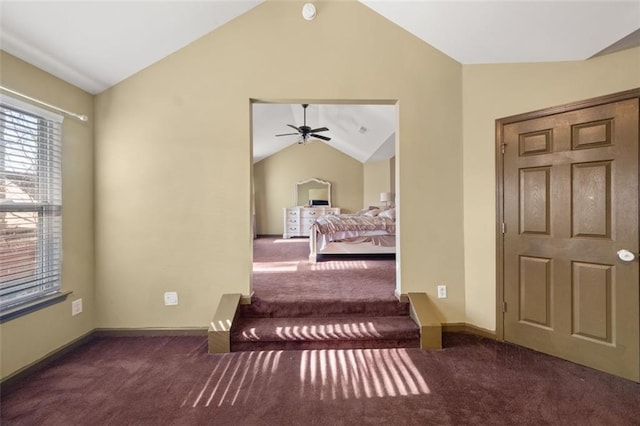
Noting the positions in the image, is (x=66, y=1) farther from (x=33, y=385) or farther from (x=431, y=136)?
(x=431, y=136)

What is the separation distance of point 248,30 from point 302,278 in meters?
2.76

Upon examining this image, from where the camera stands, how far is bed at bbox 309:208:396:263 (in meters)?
4.90

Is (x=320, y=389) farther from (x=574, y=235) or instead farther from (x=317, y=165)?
(x=317, y=165)

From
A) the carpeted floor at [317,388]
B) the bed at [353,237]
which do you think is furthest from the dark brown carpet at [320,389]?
the bed at [353,237]

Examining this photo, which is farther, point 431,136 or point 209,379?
point 431,136

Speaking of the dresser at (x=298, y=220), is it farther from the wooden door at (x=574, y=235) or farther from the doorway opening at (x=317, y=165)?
the wooden door at (x=574, y=235)

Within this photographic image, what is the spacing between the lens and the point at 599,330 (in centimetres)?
218

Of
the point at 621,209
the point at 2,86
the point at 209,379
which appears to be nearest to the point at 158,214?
the point at 2,86

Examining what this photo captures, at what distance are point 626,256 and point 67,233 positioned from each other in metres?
4.33

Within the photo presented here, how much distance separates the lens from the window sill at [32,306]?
1970 millimetres

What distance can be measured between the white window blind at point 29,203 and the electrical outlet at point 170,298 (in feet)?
2.66

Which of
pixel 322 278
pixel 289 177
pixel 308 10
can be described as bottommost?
pixel 322 278

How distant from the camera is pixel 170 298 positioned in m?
2.74

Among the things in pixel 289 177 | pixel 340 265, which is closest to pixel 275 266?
pixel 340 265
